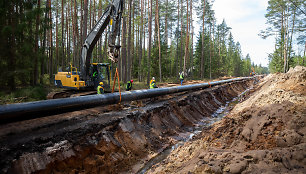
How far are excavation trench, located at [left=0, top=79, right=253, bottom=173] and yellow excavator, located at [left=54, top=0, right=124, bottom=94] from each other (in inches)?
141

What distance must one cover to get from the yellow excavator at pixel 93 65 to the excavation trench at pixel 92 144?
3593 millimetres

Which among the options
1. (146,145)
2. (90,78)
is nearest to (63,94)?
(90,78)

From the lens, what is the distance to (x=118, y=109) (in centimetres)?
800

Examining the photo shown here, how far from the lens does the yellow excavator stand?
809 centimetres

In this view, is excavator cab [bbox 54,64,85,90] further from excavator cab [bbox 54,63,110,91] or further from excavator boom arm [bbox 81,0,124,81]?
excavator boom arm [bbox 81,0,124,81]

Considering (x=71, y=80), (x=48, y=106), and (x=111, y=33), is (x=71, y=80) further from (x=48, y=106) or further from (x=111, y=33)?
(x=48, y=106)

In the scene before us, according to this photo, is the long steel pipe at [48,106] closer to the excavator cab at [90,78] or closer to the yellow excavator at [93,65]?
the yellow excavator at [93,65]

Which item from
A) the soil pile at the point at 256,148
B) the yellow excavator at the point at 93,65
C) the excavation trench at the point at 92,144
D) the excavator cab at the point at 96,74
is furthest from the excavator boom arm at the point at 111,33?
the soil pile at the point at 256,148

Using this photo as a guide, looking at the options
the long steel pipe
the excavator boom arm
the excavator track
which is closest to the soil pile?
the long steel pipe

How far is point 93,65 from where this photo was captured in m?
11.0

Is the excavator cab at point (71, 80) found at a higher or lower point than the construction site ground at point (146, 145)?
higher

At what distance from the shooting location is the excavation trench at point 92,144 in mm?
3695

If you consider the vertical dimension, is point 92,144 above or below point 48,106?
below

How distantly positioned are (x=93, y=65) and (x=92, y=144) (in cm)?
736
